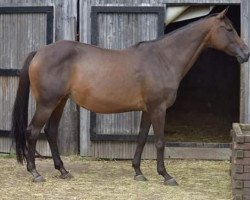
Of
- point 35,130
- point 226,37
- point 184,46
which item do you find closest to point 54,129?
point 35,130

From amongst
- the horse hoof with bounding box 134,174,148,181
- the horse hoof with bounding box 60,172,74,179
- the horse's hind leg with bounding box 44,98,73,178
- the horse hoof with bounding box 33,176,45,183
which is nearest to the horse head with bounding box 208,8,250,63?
the horse hoof with bounding box 134,174,148,181

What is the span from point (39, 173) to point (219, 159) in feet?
8.31

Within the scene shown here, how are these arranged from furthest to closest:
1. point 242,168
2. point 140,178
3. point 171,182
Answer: point 140,178, point 171,182, point 242,168

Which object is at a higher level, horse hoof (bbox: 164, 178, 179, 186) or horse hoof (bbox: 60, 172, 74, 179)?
horse hoof (bbox: 164, 178, 179, 186)

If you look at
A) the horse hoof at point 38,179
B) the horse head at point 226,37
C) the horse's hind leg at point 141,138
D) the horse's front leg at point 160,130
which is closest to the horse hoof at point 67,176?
the horse hoof at point 38,179

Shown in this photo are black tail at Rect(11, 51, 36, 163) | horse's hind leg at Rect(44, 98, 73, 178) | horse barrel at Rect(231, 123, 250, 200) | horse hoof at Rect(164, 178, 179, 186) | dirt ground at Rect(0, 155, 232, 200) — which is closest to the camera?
horse barrel at Rect(231, 123, 250, 200)

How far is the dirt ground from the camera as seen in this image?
620 cm

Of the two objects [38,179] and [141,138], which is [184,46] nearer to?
[141,138]

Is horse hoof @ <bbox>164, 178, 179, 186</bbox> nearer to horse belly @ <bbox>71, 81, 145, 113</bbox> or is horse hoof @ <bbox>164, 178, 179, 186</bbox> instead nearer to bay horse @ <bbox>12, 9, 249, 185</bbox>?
bay horse @ <bbox>12, 9, 249, 185</bbox>

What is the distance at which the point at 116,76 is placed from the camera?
6879mm

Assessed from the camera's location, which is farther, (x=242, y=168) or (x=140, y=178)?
(x=140, y=178)

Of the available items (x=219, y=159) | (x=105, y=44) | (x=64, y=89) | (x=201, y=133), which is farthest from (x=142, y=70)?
(x=201, y=133)

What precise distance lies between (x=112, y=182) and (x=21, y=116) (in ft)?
4.22

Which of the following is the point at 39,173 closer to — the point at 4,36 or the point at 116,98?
the point at 116,98
